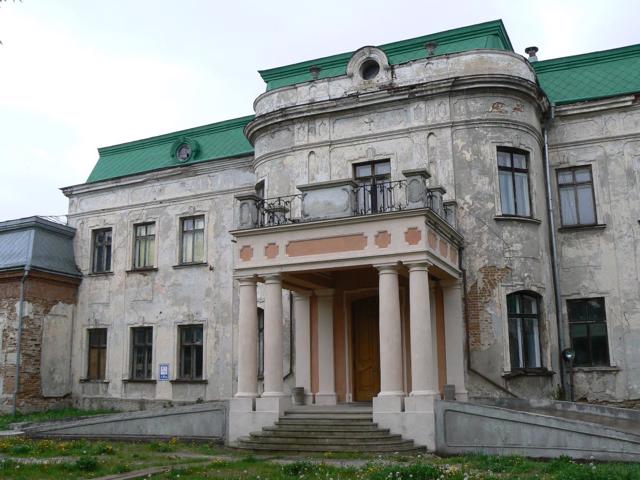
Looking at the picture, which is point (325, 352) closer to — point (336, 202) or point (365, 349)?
point (365, 349)

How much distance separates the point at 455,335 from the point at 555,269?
3354 millimetres

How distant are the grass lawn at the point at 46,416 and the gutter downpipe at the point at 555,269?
13.0 metres

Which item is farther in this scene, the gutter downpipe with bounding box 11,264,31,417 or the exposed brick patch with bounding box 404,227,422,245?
the gutter downpipe with bounding box 11,264,31,417

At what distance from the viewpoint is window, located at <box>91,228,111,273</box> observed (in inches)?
894

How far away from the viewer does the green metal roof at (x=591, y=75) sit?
17219 millimetres

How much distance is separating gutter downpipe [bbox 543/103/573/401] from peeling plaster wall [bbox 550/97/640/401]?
17cm

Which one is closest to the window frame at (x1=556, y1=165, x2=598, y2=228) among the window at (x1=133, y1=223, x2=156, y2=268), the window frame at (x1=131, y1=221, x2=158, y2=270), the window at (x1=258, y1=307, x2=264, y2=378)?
the window at (x1=258, y1=307, x2=264, y2=378)

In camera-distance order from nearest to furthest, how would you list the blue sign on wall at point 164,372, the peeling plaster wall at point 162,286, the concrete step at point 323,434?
the concrete step at point 323,434
the peeling plaster wall at point 162,286
the blue sign on wall at point 164,372

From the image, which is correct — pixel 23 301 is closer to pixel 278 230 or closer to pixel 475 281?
pixel 278 230

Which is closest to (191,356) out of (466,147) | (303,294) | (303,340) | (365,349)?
(303,340)

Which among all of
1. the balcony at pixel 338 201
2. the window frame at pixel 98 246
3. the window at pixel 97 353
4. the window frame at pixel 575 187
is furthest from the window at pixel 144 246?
the window frame at pixel 575 187

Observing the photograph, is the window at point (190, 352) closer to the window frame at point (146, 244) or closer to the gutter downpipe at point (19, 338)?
the window frame at point (146, 244)

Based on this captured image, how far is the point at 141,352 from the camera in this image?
21.4 m

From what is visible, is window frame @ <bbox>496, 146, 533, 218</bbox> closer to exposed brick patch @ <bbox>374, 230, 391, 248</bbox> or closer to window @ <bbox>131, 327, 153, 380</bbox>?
exposed brick patch @ <bbox>374, 230, 391, 248</bbox>
